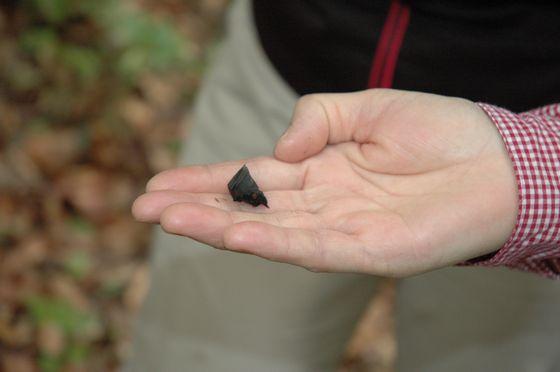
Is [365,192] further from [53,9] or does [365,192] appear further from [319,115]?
[53,9]

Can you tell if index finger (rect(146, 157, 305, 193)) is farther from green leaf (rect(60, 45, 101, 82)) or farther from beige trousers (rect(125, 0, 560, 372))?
green leaf (rect(60, 45, 101, 82))

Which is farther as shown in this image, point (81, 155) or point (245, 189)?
point (81, 155)

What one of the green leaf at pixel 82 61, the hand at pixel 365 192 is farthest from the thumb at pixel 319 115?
the green leaf at pixel 82 61

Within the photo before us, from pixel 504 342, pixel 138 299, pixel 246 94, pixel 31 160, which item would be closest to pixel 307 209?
pixel 246 94

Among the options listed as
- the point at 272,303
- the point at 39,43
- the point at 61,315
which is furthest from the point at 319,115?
the point at 39,43

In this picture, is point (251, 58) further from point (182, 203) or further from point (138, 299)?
point (138, 299)

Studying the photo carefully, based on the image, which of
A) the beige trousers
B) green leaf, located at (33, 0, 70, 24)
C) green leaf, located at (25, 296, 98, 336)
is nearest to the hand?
the beige trousers

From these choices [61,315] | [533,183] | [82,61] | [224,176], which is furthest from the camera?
[82,61]
